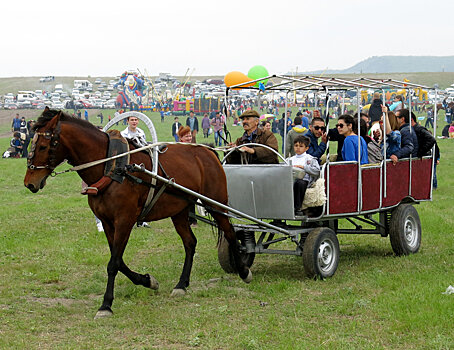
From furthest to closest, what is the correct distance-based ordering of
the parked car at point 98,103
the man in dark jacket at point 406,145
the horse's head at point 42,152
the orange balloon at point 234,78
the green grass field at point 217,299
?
the parked car at point 98,103 → the orange balloon at point 234,78 → the man in dark jacket at point 406,145 → the horse's head at point 42,152 → the green grass field at point 217,299

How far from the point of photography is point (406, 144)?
956 centimetres

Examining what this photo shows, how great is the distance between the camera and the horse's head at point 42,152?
6.60 meters

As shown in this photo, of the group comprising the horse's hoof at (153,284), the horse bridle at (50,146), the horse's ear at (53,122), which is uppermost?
the horse's ear at (53,122)

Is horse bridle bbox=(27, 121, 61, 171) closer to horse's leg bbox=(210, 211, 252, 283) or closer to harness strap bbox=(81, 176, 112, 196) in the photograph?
harness strap bbox=(81, 176, 112, 196)

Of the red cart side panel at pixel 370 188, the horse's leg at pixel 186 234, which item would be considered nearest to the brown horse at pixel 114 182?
the horse's leg at pixel 186 234

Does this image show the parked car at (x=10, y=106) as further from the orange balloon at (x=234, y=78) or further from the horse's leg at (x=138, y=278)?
the horse's leg at (x=138, y=278)

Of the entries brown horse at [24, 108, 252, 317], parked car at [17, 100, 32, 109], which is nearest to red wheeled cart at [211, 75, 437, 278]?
brown horse at [24, 108, 252, 317]

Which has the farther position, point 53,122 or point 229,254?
point 229,254

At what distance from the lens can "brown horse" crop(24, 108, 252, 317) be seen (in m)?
6.64

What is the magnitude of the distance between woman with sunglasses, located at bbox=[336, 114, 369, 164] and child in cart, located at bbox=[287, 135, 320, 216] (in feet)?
1.78

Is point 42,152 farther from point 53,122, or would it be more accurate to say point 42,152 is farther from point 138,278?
point 138,278

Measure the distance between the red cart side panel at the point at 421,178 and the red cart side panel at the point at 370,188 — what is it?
3.52 feet

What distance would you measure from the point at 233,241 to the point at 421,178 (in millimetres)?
3423

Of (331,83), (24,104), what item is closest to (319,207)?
(331,83)
